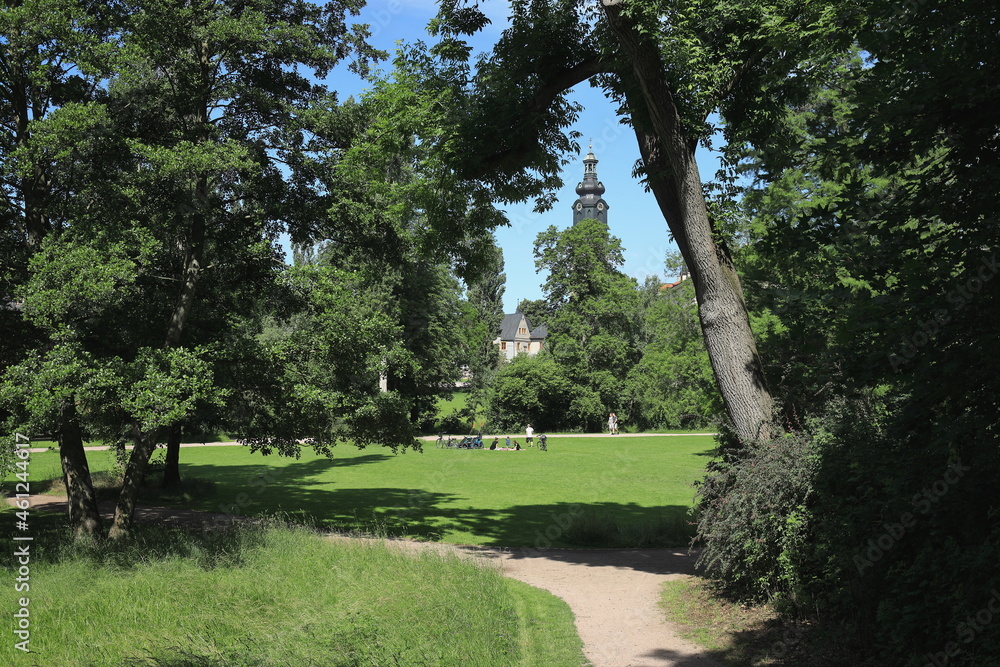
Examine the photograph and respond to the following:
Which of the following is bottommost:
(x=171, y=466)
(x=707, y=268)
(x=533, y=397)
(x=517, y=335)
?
(x=171, y=466)

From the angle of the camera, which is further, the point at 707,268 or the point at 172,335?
the point at 172,335

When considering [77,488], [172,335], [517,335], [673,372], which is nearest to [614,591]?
[172,335]

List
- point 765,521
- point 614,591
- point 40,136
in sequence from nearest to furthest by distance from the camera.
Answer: point 765,521 < point 614,591 < point 40,136

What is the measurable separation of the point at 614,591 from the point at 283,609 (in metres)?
4.58

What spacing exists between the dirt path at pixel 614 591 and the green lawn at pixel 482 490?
1.19 metres

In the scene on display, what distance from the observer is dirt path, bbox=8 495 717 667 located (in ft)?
23.9

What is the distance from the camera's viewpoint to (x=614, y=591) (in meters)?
9.88

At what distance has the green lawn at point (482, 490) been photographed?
48.5 feet

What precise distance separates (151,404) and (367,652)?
19.3 ft

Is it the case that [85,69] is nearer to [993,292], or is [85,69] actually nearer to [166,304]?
[166,304]

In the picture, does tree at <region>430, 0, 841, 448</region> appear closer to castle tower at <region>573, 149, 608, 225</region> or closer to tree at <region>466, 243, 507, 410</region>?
tree at <region>466, 243, 507, 410</region>

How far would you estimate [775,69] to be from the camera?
33.4 ft

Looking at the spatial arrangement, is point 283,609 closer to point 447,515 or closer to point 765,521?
point 765,521

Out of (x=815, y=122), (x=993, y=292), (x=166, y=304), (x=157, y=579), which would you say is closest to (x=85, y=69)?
(x=166, y=304)
